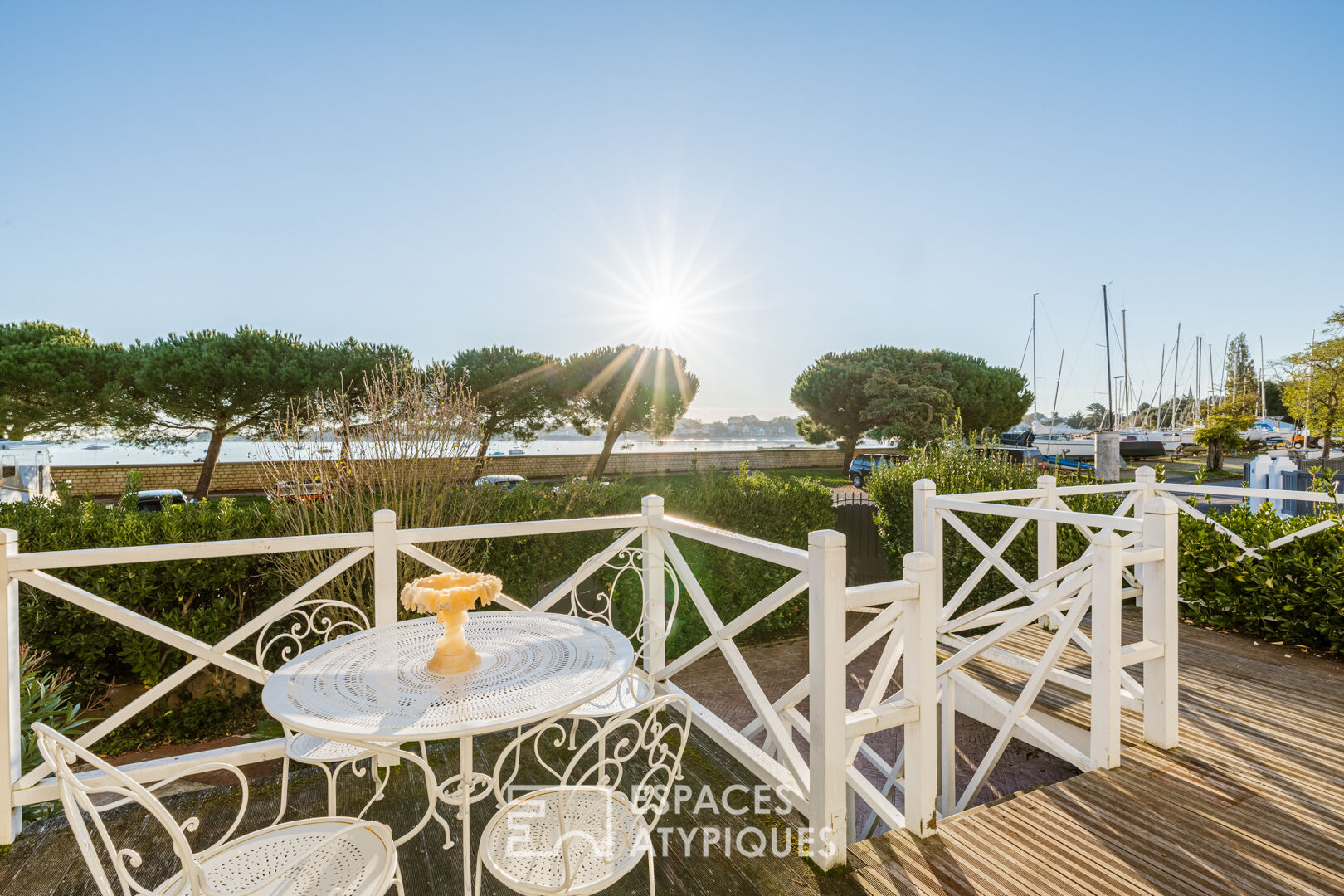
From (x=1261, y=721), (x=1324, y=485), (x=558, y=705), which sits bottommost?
(x=1261, y=721)

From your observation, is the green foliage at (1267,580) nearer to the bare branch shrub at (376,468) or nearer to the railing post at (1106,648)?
the railing post at (1106,648)

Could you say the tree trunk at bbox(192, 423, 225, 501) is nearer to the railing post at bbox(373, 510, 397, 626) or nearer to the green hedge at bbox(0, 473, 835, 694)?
the green hedge at bbox(0, 473, 835, 694)

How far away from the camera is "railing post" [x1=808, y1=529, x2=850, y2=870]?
70.7 inches

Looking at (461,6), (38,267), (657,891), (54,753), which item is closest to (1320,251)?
(461,6)

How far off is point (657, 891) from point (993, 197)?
9.80 m

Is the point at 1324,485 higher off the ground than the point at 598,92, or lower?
lower

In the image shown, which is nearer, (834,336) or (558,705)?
(558,705)

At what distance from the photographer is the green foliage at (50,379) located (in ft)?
41.2

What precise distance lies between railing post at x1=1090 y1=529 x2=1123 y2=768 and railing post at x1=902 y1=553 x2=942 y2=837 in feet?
3.20

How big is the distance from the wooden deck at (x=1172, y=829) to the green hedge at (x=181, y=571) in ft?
12.3

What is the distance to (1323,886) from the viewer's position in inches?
70.4

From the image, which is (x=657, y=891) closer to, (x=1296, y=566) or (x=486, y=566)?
(x=486, y=566)

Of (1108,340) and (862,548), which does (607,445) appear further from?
(1108,340)

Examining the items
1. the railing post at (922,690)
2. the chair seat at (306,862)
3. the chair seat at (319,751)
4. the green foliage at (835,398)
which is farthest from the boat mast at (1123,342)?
the chair seat at (306,862)
